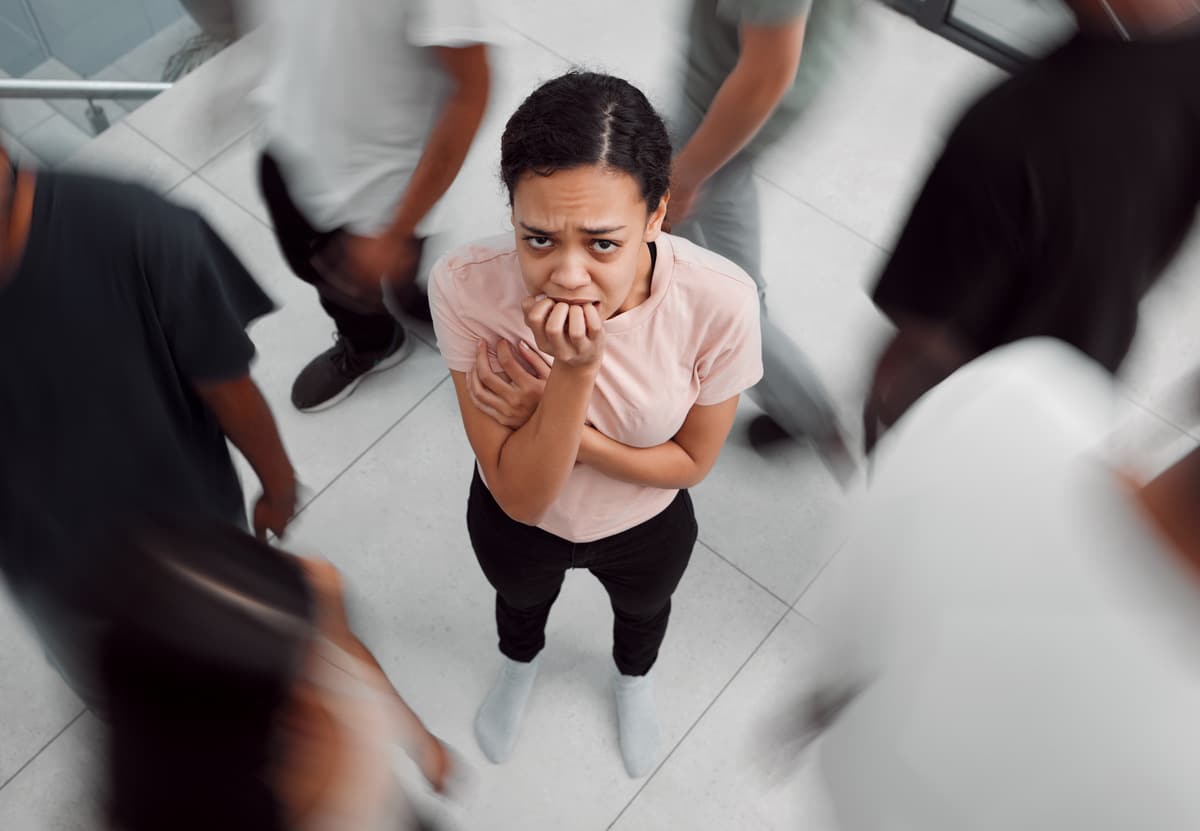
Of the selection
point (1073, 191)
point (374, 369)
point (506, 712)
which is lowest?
point (506, 712)

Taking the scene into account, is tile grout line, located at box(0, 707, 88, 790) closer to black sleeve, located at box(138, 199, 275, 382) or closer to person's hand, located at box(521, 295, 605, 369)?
black sleeve, located at box(138, 199, 275, 382)

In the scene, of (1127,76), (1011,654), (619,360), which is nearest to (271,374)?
(619,360)

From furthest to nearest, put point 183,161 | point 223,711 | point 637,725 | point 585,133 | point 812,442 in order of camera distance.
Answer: point 183,161
point 812,442
point 637,725
point 585,133
point 223,711

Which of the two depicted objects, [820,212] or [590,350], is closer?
[590,350]

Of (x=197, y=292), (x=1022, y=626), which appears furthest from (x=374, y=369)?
(x=1022, y=626)

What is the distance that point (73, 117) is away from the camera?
4.68 metres

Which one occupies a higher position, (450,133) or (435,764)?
(450,133)

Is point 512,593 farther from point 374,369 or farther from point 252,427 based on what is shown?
point 374,369

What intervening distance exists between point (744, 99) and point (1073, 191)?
59cm

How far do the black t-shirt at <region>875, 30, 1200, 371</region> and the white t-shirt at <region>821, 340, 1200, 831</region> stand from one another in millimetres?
506

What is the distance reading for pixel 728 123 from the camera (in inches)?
73.7

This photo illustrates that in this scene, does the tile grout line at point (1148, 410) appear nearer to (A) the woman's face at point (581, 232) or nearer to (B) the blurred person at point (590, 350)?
(B) the blurred person at point (590, 350)

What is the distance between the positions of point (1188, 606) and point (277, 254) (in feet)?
9.30

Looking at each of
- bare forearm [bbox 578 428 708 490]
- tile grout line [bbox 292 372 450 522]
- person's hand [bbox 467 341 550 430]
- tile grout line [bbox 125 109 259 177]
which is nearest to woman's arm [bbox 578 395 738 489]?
bare forearm [bbox 578 428 708 490]
